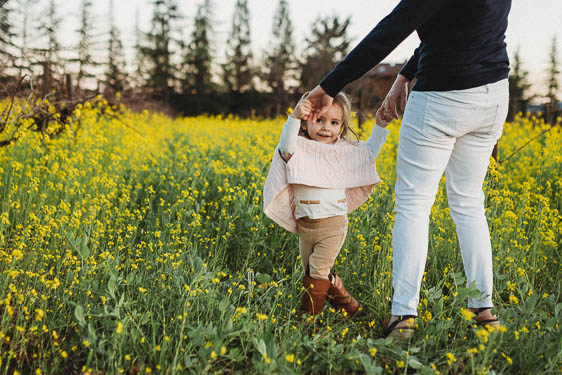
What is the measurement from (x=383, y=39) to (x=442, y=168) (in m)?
0.64

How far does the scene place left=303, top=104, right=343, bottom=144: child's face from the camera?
7.26ft

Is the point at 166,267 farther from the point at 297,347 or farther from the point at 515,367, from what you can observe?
the point at 515,367

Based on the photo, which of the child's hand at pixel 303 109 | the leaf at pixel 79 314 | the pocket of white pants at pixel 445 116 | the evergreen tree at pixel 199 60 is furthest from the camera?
the evergreen tree at pixel 199 60

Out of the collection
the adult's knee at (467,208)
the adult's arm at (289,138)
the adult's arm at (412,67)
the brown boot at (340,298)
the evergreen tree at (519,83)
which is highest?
the evergreen tree at (519,83)

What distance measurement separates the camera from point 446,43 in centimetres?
186

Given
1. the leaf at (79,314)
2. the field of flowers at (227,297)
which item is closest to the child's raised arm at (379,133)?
the field of flowers at (227,297)

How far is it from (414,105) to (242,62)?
31.1 m

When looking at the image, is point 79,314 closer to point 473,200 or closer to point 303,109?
point 303,109

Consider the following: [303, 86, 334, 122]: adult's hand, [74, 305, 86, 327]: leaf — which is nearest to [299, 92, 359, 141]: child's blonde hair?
[303, 86, 334, 122]: adult's hand

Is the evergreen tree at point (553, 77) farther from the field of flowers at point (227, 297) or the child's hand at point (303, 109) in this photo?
the child's hand at point (303, 109)

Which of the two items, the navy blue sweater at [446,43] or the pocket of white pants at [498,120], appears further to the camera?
the pocket of white pants at [498,120]

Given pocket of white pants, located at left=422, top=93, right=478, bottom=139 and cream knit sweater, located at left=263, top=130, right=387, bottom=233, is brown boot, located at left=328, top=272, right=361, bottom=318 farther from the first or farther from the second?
pocket of white pants, located at left=422, top=93, right=478, bottom=139

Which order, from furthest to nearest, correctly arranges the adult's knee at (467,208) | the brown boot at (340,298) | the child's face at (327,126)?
1. the brown boot at (340,298)
2. the child's face at (327,126)
3. the adult's knee at (467,208)

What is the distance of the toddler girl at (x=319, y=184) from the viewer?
2199 mm
